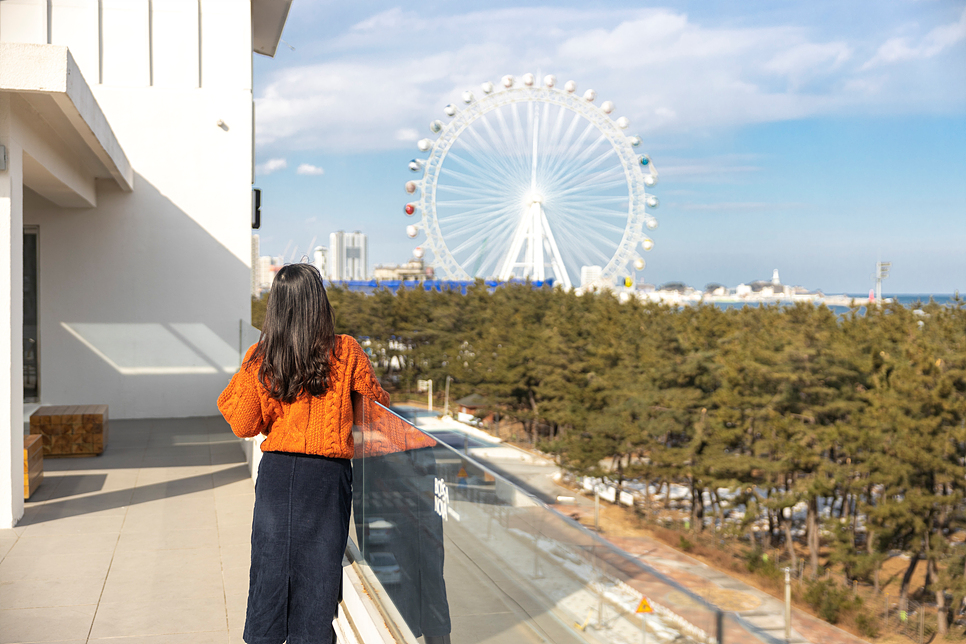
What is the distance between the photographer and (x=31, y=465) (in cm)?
570

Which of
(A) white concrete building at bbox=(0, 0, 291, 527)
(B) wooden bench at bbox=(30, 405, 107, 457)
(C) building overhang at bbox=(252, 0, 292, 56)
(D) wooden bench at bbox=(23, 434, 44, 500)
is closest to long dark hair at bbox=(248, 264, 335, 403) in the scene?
(D) wooden bench at bbox=(23, 434, 44, 500)

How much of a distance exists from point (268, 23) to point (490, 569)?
12.2 metres

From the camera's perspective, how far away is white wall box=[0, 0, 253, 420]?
9828mm

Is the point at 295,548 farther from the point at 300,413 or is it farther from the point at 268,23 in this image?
the point at 268,23

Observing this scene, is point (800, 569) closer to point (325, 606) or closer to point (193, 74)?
point (193, 74)

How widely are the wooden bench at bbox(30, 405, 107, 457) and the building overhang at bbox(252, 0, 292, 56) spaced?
6.73 metres

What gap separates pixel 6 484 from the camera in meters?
4.84

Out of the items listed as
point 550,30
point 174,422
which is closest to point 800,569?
point 174,422

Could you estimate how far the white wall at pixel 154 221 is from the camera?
9828mm

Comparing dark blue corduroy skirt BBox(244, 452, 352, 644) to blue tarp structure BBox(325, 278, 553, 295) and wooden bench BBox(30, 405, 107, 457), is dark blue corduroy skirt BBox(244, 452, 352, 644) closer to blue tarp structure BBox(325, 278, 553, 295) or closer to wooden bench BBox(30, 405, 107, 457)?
wooden bench BBox(30, 405, 107, 457)

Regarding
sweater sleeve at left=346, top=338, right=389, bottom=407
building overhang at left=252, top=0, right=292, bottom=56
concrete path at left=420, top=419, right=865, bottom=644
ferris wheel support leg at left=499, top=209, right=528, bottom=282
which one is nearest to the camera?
sweater sleeve at left=346, top=338, right=389, bottom=407

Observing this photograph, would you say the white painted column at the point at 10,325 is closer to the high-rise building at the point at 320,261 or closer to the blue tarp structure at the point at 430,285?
the high-rise building at the point at 320,261

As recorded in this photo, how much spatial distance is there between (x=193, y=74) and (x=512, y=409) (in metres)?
35.0

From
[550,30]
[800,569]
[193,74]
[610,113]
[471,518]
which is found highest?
[550,30]
